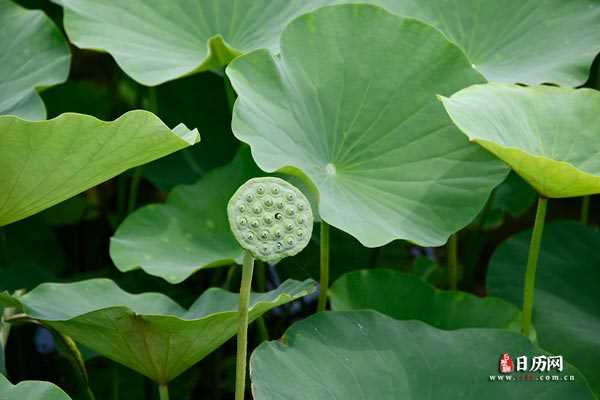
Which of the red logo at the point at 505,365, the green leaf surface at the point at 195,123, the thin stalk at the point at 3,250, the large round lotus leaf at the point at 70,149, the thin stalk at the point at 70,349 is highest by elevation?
the green leaf surface at the point at 195,123

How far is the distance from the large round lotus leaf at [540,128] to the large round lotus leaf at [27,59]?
704mm

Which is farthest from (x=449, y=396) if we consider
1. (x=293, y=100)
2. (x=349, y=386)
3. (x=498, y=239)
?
(x=498, y=239)

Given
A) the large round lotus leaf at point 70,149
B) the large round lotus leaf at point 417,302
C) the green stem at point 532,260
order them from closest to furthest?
the large round lotus leaf at point 70,149 → the green stem at point 532,260 → the large round lotus leaf at point 417,302

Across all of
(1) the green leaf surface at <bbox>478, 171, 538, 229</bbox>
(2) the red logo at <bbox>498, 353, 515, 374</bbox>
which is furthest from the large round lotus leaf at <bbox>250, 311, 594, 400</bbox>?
(1) the green leaf surface at <bbox>478, 171, 538, 229</bbox>

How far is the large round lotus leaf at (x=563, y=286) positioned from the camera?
4.74 feet

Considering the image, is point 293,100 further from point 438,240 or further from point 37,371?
point 37,371

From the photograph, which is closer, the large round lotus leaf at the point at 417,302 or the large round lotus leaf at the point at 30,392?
the large round lotus leaf at the point at 30,392

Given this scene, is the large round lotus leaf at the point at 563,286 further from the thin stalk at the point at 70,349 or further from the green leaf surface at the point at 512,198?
the thin stalk at the point at 70,349

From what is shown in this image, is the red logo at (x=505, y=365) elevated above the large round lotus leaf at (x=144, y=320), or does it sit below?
below

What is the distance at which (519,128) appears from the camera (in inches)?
48.8

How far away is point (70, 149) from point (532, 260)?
0.69 metres

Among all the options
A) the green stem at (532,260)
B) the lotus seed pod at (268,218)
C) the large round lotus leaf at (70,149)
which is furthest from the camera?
the green stem at (532,260)

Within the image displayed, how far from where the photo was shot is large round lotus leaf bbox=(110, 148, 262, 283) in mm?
1389

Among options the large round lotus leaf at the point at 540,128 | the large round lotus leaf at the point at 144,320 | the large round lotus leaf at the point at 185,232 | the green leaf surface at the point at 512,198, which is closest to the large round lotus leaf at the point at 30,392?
the large round lotus leaf at the point at 144,320
